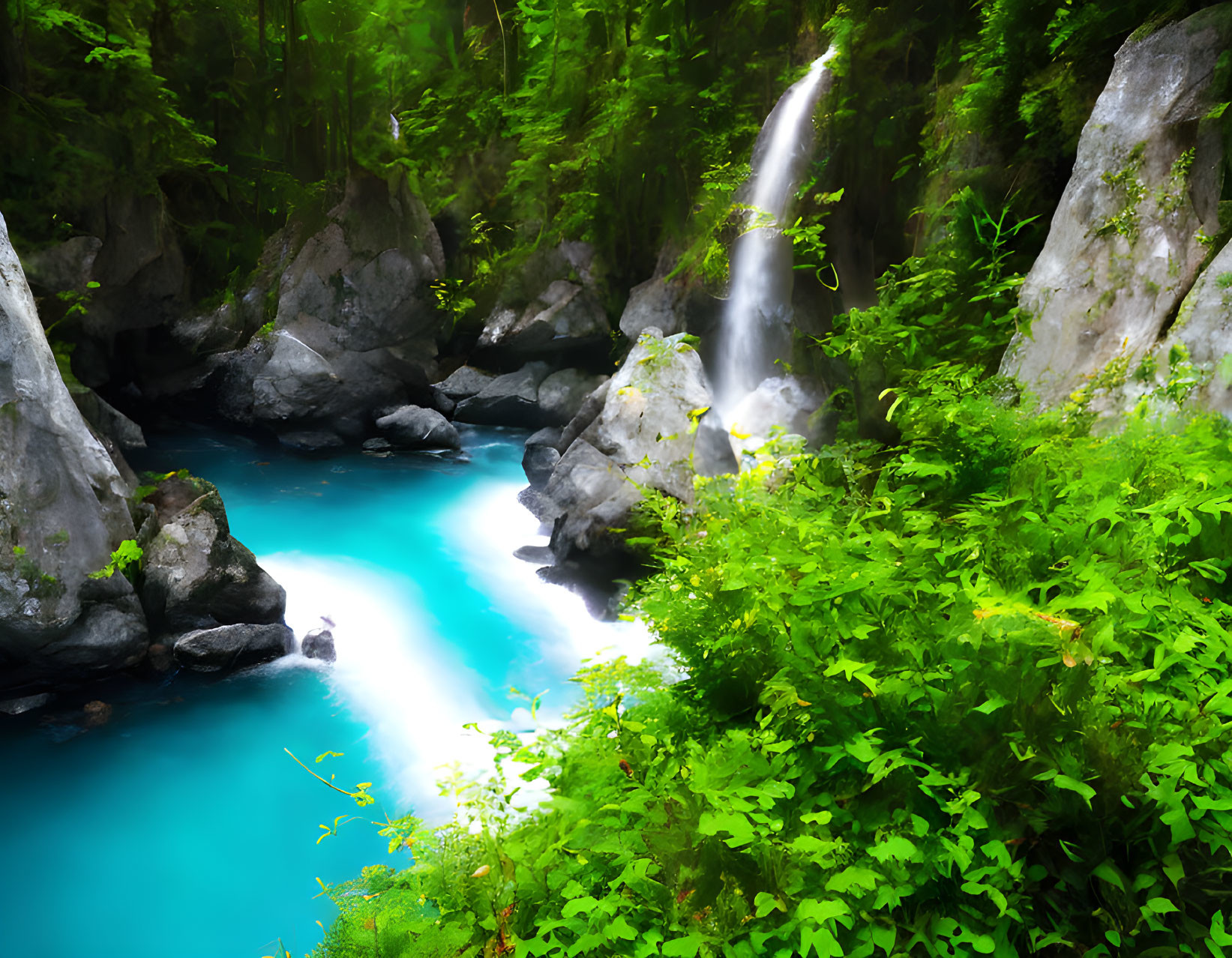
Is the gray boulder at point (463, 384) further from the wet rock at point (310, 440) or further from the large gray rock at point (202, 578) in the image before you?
the large gray rock at point (202, 578)

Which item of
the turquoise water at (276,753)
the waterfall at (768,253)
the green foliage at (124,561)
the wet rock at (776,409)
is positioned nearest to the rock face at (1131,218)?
the wet rock at (776,409)

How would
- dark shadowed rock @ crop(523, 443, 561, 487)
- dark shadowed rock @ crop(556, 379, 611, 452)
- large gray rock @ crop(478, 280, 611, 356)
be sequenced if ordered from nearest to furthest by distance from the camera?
dark shadowed rock @ crop(556, 379, 611, 452)
dark shadowed rock @ crop(523, 443, 561, 487)
large gray rock @ crop(478, 280, 611, 356)

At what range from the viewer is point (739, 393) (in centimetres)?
909

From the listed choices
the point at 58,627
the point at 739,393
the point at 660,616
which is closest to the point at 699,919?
the point at 660,616

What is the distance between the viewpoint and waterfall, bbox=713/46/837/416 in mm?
7977

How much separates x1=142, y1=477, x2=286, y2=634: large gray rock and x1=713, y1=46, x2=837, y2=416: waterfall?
559 centimetres

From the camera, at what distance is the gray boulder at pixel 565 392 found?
42.5 feet

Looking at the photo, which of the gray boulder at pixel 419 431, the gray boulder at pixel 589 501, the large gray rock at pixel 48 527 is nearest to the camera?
the large gray rock at pixel 48 527

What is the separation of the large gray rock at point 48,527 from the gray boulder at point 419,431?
666 centimetres

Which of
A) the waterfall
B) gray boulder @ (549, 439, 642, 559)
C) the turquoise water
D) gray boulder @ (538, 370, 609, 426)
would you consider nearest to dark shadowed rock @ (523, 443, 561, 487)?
gray boulder @ (549, 439, 642, 559)

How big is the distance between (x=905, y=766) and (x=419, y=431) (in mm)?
11836

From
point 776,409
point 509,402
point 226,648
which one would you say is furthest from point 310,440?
point 776,409

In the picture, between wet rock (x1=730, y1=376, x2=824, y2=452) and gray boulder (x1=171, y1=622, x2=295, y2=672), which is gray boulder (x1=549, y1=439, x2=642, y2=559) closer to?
wet rock (x1=730, y1=376, x2=824, y2=452)

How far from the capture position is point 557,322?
1285cm
